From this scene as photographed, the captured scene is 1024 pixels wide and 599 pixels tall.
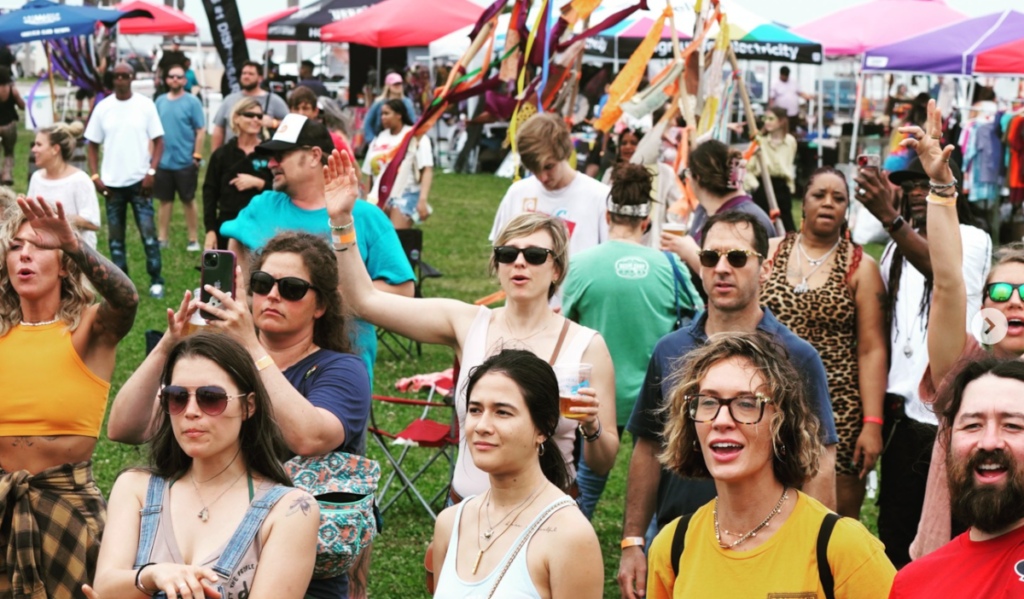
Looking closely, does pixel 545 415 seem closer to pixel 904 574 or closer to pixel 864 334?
pixel 904 574

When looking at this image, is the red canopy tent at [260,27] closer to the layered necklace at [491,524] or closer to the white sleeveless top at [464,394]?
the white sleeveless top at [464,394]

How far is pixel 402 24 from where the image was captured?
23375mm

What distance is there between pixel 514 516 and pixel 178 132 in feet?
36.3

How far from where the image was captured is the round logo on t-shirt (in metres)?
5.01

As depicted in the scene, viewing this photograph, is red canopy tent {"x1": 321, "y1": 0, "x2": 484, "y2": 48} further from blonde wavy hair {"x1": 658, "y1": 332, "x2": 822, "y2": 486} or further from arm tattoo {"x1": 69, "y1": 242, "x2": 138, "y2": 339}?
blonde wavy hair {"x1": 658, "y1": 332, "x2": 822, "y2": 486}

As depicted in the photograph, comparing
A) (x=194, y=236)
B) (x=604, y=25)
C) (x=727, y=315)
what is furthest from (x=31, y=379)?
(x=194, y=236)

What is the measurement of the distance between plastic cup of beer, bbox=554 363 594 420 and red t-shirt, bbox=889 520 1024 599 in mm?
1225

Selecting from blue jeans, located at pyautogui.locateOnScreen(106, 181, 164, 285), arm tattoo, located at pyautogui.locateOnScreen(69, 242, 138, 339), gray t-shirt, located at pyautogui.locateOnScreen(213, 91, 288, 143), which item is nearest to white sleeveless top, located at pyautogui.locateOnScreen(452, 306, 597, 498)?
arm tattoo, located at pyautogui.locateOnScreen(69, 242, 138, 339)

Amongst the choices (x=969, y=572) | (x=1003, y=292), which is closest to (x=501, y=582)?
(x=969, y=572)

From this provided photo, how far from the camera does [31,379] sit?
381 cm

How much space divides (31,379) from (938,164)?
2.80m

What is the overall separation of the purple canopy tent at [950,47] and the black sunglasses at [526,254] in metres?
14.5

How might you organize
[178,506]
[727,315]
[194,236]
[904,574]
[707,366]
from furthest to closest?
[194,236]
[727,315]
[178,506]
[707,366]
[904,574]

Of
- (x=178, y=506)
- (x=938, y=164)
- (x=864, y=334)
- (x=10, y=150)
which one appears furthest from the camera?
(x=10, y=150)
